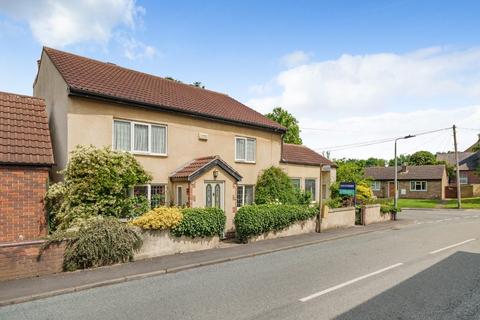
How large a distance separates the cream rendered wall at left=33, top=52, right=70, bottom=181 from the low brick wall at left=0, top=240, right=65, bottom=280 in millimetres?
4561

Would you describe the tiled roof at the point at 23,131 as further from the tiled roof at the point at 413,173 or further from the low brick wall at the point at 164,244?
the tiled roof at the point at 413,173

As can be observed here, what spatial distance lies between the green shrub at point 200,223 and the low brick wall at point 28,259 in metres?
3.71

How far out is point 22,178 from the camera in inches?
442

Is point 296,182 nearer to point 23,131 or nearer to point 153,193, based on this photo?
point 153,193

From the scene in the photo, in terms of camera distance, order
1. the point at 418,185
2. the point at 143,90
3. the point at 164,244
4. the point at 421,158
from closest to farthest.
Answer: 1. the point at 164,244
2. the point at 143,90
3. the point at 418,185
4. the point at 421,158

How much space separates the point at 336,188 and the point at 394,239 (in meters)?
9.83

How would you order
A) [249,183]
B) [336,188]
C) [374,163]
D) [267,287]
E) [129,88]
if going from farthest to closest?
[374,163] < [336,188] < [249,183] < [129,88] < [267,287]

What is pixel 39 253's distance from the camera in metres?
9.12

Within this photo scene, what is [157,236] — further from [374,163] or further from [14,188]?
[374,163]

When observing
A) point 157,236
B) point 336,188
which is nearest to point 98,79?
point 157,236

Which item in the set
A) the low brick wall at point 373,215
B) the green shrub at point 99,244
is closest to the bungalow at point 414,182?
the low brick wall at point 373,215

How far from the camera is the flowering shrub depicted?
11391 mm

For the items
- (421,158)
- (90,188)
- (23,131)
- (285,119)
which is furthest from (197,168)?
(421,158)

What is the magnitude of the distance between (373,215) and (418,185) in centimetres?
3544
